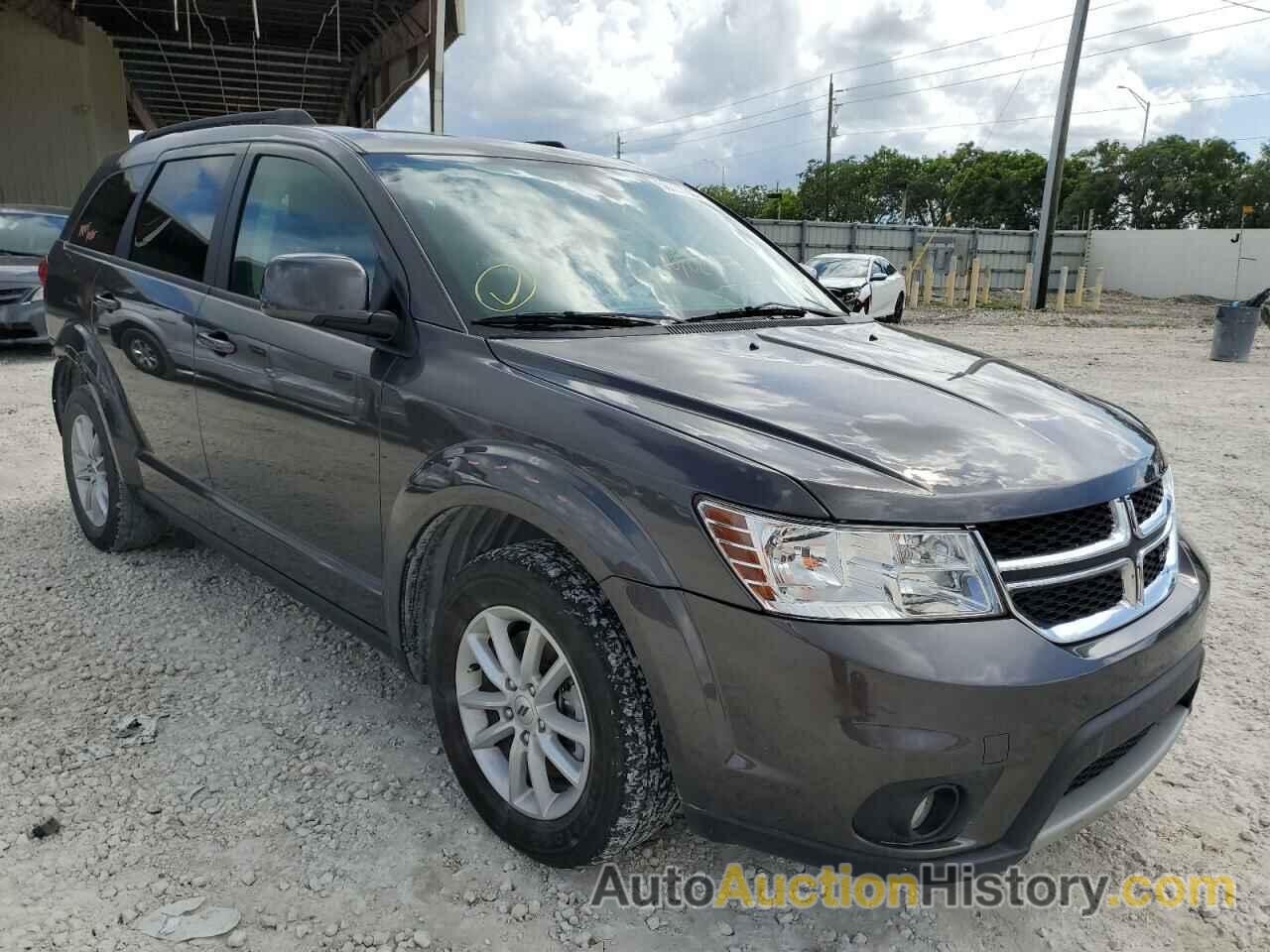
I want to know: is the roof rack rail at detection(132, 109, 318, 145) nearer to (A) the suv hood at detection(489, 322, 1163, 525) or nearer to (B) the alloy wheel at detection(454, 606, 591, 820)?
(A) the suv hood at detection(489, 322, 1163, 525)

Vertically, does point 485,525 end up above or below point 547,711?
above

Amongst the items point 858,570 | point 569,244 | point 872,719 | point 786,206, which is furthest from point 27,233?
point 786,206

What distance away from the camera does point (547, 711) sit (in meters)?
2.18

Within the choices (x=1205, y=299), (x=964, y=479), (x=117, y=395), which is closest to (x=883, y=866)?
(x=964, y=479)

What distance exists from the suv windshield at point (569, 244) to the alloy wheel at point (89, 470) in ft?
7.25

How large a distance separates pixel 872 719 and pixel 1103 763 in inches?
27.1

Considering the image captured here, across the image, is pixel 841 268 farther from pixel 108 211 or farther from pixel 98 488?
pixel 98 488

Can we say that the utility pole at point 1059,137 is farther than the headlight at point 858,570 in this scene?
Yes

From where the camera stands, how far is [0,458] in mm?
5906

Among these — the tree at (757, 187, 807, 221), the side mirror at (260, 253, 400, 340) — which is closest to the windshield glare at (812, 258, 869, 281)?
the side mirror at (260, 253, 400, 340)

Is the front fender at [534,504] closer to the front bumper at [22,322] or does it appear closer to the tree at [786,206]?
the front bumper at [22,322]

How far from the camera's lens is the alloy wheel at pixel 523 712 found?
214 centimetres

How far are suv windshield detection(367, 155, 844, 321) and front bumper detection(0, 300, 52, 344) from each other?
8.55m

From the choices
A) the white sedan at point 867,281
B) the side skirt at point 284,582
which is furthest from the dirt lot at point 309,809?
the white sedan at point 867,281
